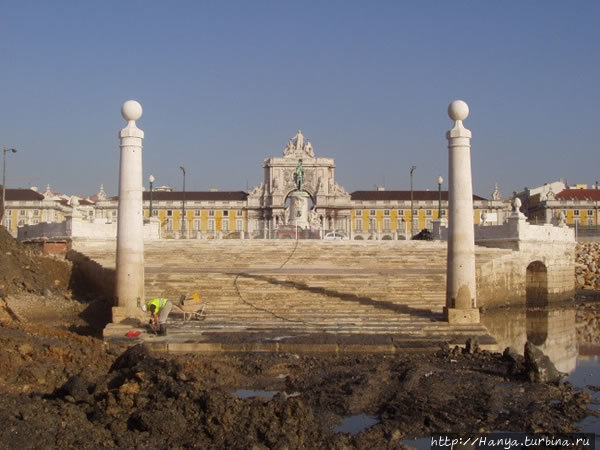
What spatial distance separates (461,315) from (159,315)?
639 cm

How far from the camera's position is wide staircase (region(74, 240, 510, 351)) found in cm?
1457

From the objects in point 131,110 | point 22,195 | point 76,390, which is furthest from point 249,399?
point 22,195

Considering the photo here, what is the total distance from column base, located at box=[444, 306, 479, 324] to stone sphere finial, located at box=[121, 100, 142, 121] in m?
8.17

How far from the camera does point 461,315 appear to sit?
16156mm

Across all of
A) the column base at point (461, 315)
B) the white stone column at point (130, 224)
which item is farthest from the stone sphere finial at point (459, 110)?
the white stone column at point (130, 224)

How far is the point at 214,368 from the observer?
11984 millimetres

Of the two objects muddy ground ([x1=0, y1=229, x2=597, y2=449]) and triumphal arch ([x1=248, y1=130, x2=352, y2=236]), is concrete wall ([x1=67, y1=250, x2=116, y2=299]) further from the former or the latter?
triumphal arch ([x1=248, y1=130, x2=352, y2=236])

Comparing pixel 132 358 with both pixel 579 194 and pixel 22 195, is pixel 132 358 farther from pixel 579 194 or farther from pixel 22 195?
pixel 579 194

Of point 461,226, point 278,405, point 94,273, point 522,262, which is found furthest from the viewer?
A: point 522,262

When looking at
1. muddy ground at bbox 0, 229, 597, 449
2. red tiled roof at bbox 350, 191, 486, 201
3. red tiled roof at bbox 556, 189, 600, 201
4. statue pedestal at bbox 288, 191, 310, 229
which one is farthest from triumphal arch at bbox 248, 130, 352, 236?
muddy ground at bbox 0, 229, 597, 449

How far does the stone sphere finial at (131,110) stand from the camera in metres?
16.9

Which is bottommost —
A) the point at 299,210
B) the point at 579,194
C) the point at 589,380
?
the point at 589,380

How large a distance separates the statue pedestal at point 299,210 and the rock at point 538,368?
40.4 metres

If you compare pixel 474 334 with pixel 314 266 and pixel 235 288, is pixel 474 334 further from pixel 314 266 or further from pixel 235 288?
pixel 314 266
